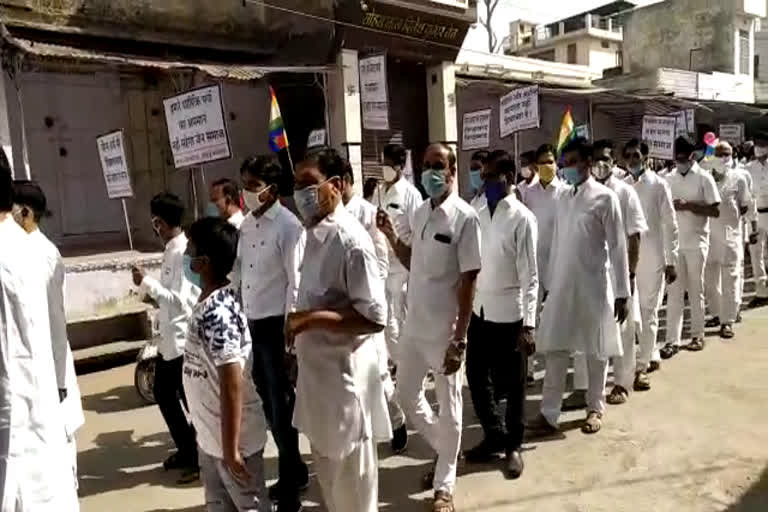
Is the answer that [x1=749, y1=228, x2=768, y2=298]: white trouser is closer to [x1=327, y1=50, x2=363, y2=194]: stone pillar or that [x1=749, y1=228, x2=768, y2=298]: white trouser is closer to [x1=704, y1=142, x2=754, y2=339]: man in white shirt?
[x1=704, y1=142, x2=754, y2=339]: man in white shirt

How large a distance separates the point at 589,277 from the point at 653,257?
1.57 metres

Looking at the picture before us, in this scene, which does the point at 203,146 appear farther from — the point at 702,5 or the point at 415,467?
the point at 702,5

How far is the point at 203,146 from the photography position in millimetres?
6164

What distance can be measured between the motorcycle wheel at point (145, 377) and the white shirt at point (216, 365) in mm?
3393

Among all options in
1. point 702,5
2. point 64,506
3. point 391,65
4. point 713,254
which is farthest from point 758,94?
point 64,506

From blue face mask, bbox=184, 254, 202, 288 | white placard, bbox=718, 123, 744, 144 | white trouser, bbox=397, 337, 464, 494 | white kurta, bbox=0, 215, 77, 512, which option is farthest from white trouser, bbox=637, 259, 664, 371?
white placard, bbox=718, 123, 744, 144

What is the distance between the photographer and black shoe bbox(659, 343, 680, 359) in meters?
6.76

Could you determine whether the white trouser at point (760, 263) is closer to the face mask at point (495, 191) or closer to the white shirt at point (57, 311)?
the face mask at point (495, 191)

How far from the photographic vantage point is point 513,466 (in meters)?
4.25

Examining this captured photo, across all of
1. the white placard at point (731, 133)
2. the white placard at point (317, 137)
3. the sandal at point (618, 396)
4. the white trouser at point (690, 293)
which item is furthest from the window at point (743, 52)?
the sandal at point (618, 396)

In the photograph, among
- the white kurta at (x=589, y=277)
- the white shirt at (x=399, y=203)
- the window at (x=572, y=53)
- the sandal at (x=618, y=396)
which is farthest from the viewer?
the window at (x=572, y=53)

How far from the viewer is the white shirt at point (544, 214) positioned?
6.22 m

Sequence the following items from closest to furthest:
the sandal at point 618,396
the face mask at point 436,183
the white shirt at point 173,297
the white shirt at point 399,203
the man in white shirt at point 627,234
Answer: the face mask at point 436,183 → the white shirt at point 173,297 → the man in white shirt at point 627,234 → the sandal at point 618,396 → the white shirt at point 399,203

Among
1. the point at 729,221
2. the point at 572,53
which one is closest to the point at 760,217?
the point at 729,221
